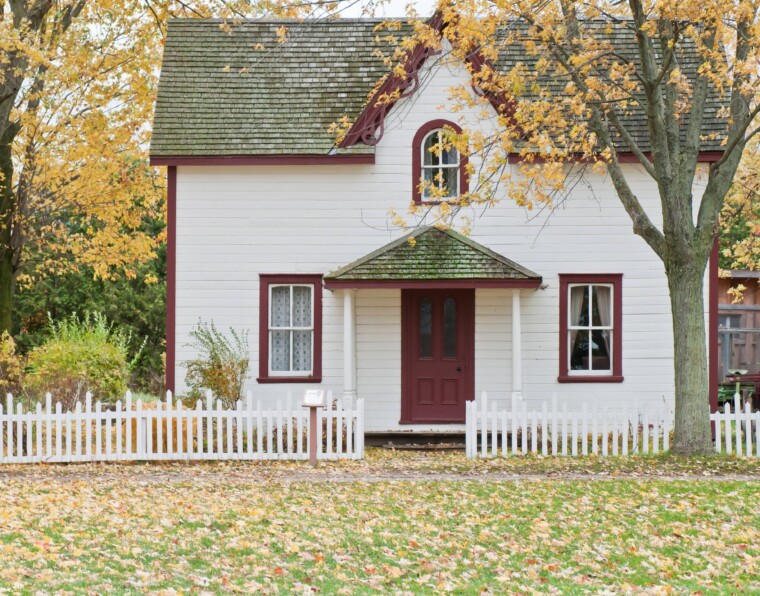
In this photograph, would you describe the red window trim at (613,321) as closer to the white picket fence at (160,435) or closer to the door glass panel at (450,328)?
the door glass panel at (450,328)

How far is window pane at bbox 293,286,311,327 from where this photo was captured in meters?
19.5

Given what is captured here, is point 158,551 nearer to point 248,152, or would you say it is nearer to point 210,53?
point 248,152

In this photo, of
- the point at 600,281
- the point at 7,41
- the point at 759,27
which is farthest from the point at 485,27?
the point at 7,41

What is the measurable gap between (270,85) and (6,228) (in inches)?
384

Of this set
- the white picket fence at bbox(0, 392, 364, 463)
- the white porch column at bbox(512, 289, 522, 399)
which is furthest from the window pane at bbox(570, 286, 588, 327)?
the white picket fence at bbox(0, 392, 364, 463)

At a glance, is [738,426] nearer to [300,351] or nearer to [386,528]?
[386,528]

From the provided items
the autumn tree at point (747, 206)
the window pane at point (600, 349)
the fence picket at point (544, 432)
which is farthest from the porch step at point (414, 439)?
the autumn tree at point (747, 206)

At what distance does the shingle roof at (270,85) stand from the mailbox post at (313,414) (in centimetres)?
537

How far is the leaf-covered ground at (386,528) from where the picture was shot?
846 centimetres

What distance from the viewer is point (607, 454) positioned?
54.9 ft

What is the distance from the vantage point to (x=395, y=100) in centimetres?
1917

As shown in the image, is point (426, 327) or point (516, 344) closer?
point (516, 344)

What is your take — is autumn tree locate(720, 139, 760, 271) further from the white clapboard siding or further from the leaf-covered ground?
the leaf-covered ground

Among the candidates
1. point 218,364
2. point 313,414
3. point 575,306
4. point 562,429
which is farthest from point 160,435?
point 575,306
